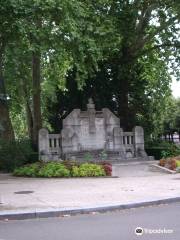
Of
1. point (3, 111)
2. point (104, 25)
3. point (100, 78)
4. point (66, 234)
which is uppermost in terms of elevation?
point (104, 25)

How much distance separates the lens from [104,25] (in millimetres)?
31531

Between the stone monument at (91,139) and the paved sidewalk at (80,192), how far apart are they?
899 centimetres

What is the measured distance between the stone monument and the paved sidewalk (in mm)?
8988

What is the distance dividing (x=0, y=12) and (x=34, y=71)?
42.5 ft

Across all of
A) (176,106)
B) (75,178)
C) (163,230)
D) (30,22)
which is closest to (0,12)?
(30,22)

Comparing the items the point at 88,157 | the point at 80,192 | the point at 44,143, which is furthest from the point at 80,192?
the point at 44,143

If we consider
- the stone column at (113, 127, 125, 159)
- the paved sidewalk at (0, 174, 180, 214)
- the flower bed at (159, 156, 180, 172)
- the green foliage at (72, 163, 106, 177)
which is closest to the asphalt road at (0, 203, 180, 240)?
the paved sidewalk at (0, 174, 180, 214)

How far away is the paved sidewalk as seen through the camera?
13875mm

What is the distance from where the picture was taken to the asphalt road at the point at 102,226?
9.76 m

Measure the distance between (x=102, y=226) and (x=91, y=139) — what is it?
68.1ft

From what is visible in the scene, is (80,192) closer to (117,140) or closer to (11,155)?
(11,155)

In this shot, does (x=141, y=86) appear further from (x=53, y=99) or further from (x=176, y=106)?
(x=176, y=106)

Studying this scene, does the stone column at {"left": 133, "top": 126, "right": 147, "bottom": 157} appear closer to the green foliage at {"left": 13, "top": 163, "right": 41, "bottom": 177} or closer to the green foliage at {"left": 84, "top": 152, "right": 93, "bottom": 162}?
the green foliage at {"left": 84, "top": 152, "right": 93, "bottom": 162}

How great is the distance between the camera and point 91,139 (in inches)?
1246
